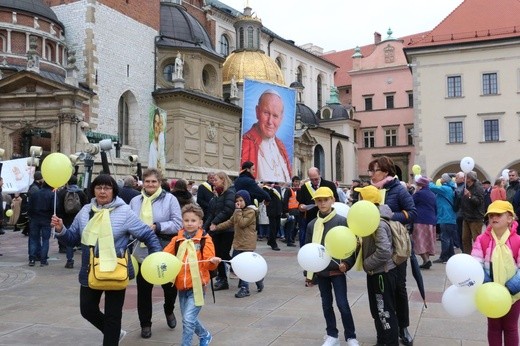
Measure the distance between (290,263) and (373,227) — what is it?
7.64 m

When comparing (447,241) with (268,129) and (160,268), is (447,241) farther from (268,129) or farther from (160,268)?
(160,268)

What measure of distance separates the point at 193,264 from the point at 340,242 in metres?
1.40

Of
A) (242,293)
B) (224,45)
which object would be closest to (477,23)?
(224,45)

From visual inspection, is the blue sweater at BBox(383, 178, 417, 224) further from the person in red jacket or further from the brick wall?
the brick wall

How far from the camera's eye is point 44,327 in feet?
22.4

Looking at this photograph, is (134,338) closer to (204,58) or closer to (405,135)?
(204,58)

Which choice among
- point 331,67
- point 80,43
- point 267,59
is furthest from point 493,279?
point 331,67

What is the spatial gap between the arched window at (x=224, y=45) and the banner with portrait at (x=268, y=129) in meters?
35.2

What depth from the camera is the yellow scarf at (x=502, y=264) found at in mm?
4676

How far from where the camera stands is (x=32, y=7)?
102 ft

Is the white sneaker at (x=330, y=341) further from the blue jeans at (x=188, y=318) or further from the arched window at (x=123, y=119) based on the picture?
the arched window at (x=123, y=119)

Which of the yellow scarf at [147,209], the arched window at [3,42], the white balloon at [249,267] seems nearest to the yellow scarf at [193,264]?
the white balloon at [249,267]

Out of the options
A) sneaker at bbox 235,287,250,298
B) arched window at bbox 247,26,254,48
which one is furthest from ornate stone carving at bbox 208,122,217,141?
sneaker at bbox 235,287,250,298

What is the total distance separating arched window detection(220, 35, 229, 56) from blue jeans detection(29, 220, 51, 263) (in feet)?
142
